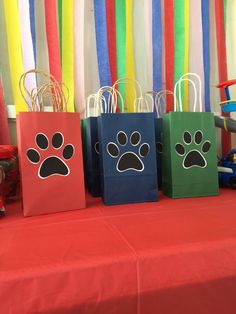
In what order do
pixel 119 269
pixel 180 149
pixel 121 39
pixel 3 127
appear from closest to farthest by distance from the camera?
pixel 119 269
pixel 180 149
pixel 3 127
pixel 121 39

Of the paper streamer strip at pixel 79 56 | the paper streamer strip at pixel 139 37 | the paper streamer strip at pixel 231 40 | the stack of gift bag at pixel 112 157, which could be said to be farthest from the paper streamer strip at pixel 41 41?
the paper streamer strip at pixel 231 40

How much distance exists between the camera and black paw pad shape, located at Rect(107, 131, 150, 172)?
0.75 m

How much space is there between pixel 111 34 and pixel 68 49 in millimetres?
182

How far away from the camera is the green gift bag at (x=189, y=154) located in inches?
31.5

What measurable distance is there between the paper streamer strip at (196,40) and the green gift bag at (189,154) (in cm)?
37

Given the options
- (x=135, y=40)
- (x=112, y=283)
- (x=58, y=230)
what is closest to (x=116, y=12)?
(x=135, y=40)

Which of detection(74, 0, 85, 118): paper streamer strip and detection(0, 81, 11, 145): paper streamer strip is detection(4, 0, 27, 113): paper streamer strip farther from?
detection(74, 0, 85, 118): paper streamer strip

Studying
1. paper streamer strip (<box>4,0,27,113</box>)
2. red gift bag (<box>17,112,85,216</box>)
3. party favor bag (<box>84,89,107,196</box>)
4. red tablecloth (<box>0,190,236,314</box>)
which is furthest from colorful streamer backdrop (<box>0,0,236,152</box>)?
red tablecloth (<box>0,190,236,314</box>)

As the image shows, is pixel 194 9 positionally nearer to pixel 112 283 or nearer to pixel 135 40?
pixel 135 40

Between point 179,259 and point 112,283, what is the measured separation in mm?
119

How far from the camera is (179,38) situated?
3.66 ft

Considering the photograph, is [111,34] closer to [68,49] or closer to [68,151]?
[68,49]

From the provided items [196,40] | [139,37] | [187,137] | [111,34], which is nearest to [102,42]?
[111,34]

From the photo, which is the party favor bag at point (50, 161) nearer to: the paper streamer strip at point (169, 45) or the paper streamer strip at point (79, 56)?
the paper streamer strip at point (79, 56)
